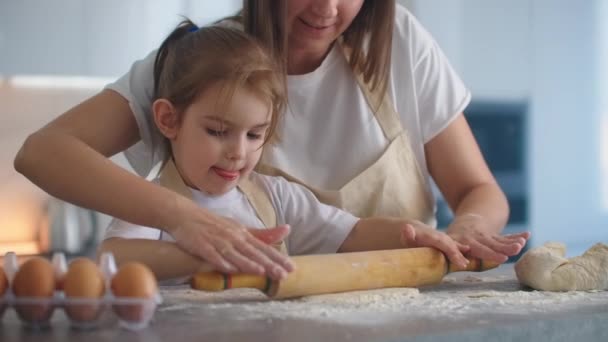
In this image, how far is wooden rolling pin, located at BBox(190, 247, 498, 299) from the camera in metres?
0.84

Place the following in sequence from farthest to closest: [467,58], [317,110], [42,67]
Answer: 1. [467,58]
2. [42,67]
3. [317,110]

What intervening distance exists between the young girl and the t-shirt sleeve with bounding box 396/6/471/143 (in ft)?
0.82

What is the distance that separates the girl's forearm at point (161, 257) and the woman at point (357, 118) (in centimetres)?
25

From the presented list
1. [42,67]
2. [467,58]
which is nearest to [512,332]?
[42,67]

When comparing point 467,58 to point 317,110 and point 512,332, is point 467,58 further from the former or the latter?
point 512,332

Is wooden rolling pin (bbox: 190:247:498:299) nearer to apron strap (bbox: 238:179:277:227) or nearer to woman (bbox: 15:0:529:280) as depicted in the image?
woman (bbox: 15:0:529:280)

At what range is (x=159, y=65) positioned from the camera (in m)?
1.25

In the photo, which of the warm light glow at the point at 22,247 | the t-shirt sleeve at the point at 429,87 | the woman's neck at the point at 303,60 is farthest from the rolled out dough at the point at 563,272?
the warm light glow at the point at 22,247

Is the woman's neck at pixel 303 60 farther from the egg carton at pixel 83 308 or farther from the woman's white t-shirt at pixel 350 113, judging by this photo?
the egg carton at pixel 83 308

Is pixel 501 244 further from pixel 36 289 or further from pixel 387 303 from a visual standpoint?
pixel 36 289

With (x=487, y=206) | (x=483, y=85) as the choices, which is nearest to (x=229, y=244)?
(x=487, y=206)

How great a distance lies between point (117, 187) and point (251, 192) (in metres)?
0.28

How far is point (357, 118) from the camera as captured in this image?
4.52 feet

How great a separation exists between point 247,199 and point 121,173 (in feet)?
0.85
